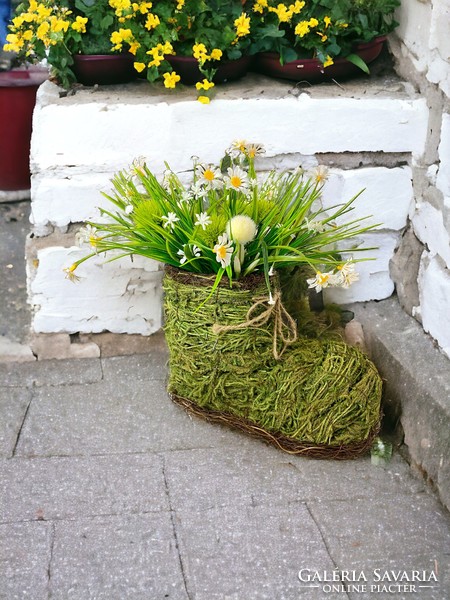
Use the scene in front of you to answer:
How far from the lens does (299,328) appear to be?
118 inches

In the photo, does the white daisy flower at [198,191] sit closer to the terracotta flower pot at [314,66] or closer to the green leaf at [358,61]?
the terracotta flower pot at [314,66]

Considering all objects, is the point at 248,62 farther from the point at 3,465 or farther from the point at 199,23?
the point at 3,465

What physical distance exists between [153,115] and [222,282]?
664 millimetres

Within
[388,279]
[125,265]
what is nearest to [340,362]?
[388,279]

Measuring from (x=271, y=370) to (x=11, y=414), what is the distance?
→ 909mm

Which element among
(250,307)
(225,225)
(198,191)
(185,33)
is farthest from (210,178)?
(185,33)

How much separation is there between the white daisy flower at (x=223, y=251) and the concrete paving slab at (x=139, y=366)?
0.79 meters

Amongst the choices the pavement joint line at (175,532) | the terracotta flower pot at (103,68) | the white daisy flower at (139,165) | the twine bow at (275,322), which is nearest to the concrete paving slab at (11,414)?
the pavement joint line at (175,532)

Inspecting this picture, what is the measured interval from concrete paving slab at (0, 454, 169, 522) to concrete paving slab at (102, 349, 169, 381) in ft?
1.65

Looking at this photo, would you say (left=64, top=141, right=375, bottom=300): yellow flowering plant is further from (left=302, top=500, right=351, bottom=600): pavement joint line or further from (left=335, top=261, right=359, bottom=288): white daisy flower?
(left=302, top=500, right=351, bottom=600): pavement joint line

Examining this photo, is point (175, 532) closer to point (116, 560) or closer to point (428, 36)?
point (116, 560)

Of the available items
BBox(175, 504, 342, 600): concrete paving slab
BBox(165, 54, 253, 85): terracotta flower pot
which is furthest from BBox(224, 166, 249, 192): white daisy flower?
BBox(175, 504, 342, 600): concrete paving slab

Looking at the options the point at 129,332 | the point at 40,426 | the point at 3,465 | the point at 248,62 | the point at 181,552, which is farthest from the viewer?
the point at 129,332

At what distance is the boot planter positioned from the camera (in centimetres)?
271
